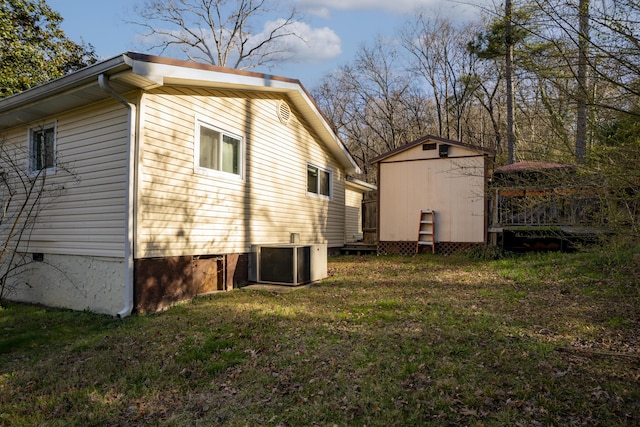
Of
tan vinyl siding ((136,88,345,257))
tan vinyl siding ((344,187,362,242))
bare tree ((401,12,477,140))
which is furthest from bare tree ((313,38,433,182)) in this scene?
tan vinyl siding ((136,88,345,257))

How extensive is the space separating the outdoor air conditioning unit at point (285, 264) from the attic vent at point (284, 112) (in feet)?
11.3

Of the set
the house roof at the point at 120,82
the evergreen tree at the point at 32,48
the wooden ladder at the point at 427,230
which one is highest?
the evergreen tree at the point at 32,48

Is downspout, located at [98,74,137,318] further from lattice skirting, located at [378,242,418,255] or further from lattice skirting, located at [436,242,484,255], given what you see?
lattice skirting, located at [436,242,484,255]

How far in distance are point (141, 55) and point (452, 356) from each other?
5756mm

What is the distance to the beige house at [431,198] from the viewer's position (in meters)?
11.5

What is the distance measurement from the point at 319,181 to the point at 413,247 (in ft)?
12.1

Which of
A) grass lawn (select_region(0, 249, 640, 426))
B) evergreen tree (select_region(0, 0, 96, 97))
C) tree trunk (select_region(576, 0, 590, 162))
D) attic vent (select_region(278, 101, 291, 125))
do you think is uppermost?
evergreen tree (select_region(0, 0, 96, 97))

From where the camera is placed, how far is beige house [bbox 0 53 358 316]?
19.9ft

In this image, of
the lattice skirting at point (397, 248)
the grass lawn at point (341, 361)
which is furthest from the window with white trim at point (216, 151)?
the lattice skirting at point (397, 248)

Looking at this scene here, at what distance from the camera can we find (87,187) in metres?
6.71

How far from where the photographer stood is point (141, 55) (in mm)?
5645

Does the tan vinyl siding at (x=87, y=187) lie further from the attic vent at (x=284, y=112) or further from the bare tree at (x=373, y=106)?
the bare tree at (x=373, y=106)

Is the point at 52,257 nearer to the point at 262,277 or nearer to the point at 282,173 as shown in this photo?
the point at 262,277

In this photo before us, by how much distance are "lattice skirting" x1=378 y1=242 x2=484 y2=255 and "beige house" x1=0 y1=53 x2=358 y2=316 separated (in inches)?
179
